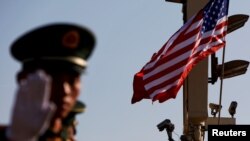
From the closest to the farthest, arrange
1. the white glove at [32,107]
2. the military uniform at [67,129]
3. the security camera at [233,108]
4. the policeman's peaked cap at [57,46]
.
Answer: the white glove at [32,107]
the policeman's peaked cap at [57,46]
the military uniform at [67,129]
the security camera at [233,108]

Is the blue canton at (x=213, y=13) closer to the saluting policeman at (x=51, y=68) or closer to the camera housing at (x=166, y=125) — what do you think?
the camera housing at (x=166, y=125)

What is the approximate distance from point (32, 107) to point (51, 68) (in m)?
0.35

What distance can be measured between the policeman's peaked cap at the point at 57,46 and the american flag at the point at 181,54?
20.9 ft

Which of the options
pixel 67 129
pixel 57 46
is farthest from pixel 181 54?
pixel 57 46

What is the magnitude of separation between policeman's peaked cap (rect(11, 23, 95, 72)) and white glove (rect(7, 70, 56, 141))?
1.11ft

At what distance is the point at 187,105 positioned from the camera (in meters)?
11.1

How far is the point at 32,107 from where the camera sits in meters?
2.30

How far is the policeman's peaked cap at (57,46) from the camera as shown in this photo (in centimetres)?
267

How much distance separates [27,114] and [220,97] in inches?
353

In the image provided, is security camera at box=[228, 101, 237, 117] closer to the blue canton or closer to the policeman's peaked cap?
the blue canton

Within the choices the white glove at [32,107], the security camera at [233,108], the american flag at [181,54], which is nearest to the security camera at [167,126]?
the american flag at [181,54]

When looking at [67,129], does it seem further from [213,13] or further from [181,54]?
[213,13]

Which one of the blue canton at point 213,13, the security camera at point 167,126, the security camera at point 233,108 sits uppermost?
the blue canton at point 213,13

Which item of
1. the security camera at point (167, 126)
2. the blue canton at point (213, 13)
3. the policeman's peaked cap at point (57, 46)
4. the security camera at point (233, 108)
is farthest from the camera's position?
the security camera at point (233, 108)
